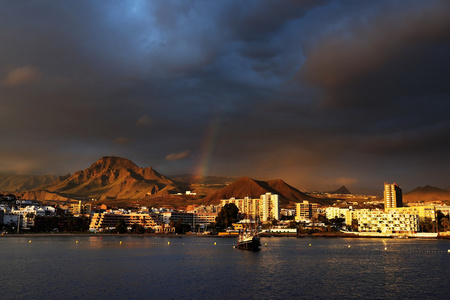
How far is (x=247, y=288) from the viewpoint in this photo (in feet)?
162

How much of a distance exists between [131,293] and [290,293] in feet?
57.1

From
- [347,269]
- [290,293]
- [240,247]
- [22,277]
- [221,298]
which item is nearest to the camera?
[221,298]

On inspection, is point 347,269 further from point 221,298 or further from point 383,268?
point 221,298

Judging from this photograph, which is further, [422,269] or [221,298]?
[422,269]

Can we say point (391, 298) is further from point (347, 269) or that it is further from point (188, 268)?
point (188, 268)

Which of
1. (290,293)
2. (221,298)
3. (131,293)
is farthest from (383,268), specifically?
(131,293)

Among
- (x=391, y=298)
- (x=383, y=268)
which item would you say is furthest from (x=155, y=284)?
(x=383, y=268)

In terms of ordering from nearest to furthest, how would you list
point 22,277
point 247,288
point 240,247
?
point 247,288 → point 22,277 → point 240,247

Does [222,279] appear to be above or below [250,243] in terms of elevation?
→ below

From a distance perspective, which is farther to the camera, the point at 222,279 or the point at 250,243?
the point at 250,243

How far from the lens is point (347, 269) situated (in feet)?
221

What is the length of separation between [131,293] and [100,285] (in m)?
7.13

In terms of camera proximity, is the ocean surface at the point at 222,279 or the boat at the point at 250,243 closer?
the ocean surface at the point at 222,279

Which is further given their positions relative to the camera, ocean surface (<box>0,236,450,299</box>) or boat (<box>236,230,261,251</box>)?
boat (<box>236,230,261,251</box>)
